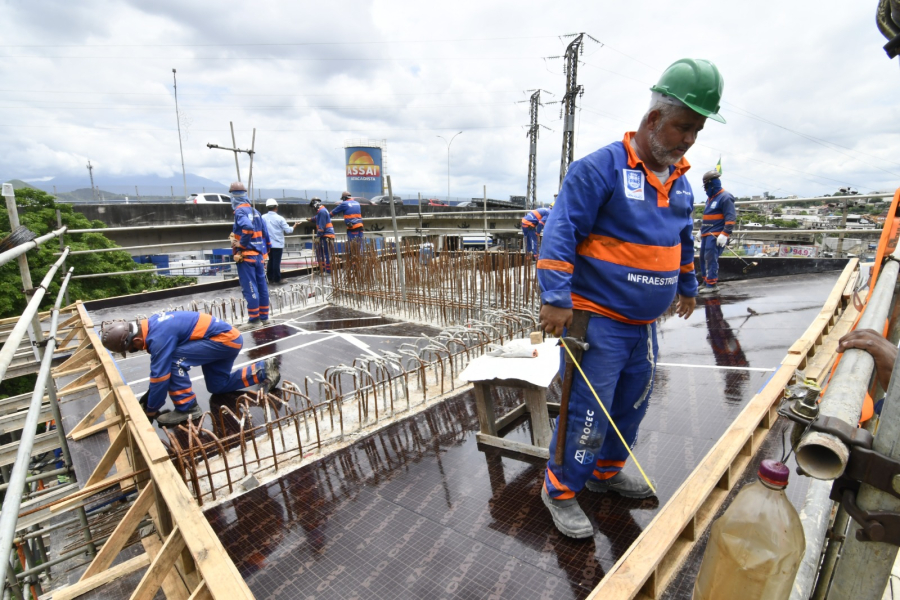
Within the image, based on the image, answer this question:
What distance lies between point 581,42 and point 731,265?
14294mm

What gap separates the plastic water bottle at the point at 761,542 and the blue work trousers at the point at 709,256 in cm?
762

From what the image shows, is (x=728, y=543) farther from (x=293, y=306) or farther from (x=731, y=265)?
(x=731, y=265)

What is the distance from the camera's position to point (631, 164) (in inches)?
87.1

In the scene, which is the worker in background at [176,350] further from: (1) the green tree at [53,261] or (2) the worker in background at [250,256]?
(1) the green tree at [53,261]

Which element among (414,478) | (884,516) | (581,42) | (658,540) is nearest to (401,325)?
(414,478)

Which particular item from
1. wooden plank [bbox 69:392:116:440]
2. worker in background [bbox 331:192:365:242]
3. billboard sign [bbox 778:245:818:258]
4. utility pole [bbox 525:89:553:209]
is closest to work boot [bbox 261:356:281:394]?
wooden plank [bbox 69:392:116:440]

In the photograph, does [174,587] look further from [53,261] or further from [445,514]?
[53,261]

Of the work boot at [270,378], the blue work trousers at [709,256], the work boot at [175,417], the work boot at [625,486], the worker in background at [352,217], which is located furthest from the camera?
the worker in background at [352,217]

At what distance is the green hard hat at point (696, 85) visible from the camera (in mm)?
2006

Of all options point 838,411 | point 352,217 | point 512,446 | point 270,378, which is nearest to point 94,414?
point 270,378

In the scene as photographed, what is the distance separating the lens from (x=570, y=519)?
7.83 ft

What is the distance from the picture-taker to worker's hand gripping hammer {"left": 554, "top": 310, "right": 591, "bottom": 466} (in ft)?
7.40

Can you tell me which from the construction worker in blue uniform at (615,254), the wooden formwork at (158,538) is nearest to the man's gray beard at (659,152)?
the construction worker in blue uniform at (615,254)

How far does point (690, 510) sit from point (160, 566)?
7.15 ft
